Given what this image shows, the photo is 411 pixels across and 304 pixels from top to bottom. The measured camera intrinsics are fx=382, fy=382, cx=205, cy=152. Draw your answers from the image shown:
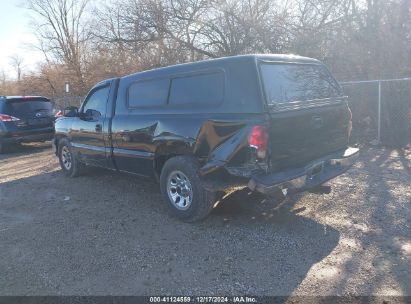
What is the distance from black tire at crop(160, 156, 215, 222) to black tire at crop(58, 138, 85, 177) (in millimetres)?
3186

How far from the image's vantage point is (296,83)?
4633 millimetres

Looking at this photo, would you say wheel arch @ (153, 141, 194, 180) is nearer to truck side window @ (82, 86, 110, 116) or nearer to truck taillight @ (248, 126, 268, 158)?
truck taillight @ (248, 126, 268, 158)

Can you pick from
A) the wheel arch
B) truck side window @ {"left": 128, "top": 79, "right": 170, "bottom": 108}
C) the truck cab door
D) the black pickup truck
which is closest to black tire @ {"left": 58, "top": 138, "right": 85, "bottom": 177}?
the truck cab door

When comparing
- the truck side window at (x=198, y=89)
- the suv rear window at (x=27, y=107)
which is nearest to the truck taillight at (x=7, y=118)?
the suv rear window at (x=27, y=107)

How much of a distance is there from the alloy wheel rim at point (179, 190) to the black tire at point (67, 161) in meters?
3.23

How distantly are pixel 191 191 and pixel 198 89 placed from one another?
1.24 meters

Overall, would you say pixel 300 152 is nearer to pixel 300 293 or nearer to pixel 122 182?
pixel 300 293

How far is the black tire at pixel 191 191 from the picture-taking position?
4.45m

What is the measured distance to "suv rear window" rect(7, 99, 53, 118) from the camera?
1103 centimetres

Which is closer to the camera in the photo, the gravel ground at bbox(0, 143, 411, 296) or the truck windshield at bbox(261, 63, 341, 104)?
the gravel ground at bbox(0, 143, 411, 296)

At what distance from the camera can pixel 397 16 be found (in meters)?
11.1

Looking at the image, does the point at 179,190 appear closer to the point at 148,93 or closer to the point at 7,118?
the point at 148,93

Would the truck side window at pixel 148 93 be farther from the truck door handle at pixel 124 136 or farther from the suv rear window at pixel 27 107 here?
the suv rear window at pixel 27 107

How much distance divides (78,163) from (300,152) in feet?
15.5
